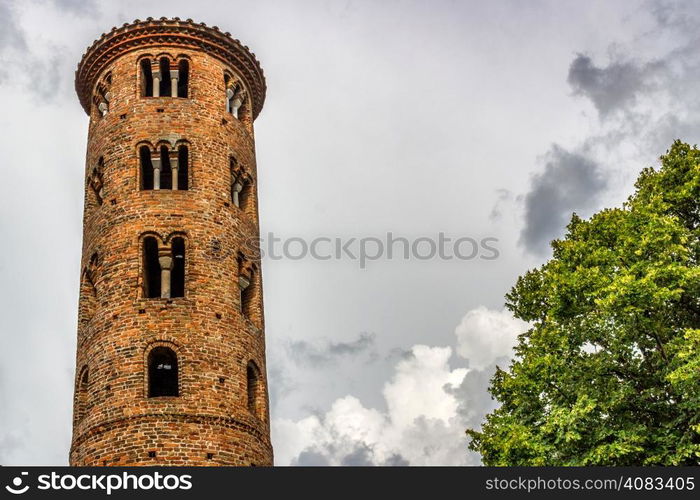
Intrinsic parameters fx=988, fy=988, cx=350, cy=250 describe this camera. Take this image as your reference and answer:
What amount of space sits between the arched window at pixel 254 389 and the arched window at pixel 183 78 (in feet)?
32.0

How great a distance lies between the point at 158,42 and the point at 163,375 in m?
11.0

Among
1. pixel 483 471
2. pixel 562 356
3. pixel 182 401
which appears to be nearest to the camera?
pixel 483 471

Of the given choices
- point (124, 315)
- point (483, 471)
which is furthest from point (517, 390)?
point (124, 315)

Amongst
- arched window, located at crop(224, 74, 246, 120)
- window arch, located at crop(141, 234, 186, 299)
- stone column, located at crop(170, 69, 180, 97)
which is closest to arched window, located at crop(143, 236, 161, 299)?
window arch, located at crop(141, 234, 186, 299)

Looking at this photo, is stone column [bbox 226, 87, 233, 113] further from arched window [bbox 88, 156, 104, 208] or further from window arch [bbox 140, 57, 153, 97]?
arched window [bbox 88, 156, 104, 208]

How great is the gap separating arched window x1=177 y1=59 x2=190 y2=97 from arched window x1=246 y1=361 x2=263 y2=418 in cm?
974

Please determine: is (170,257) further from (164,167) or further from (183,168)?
(164,167)

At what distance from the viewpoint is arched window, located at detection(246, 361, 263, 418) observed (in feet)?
90.1

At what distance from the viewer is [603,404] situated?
2209cm

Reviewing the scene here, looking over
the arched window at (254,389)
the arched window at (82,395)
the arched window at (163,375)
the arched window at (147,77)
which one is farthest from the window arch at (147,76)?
the arched window at (254,389)

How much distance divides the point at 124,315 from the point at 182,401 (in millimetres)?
3096

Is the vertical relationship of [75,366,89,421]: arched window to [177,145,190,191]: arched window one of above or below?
below

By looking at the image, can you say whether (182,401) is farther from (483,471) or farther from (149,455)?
(483,471)

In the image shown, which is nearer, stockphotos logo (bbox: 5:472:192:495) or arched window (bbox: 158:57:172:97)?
stockphotos logo (bbox: 5:472:192:495)
